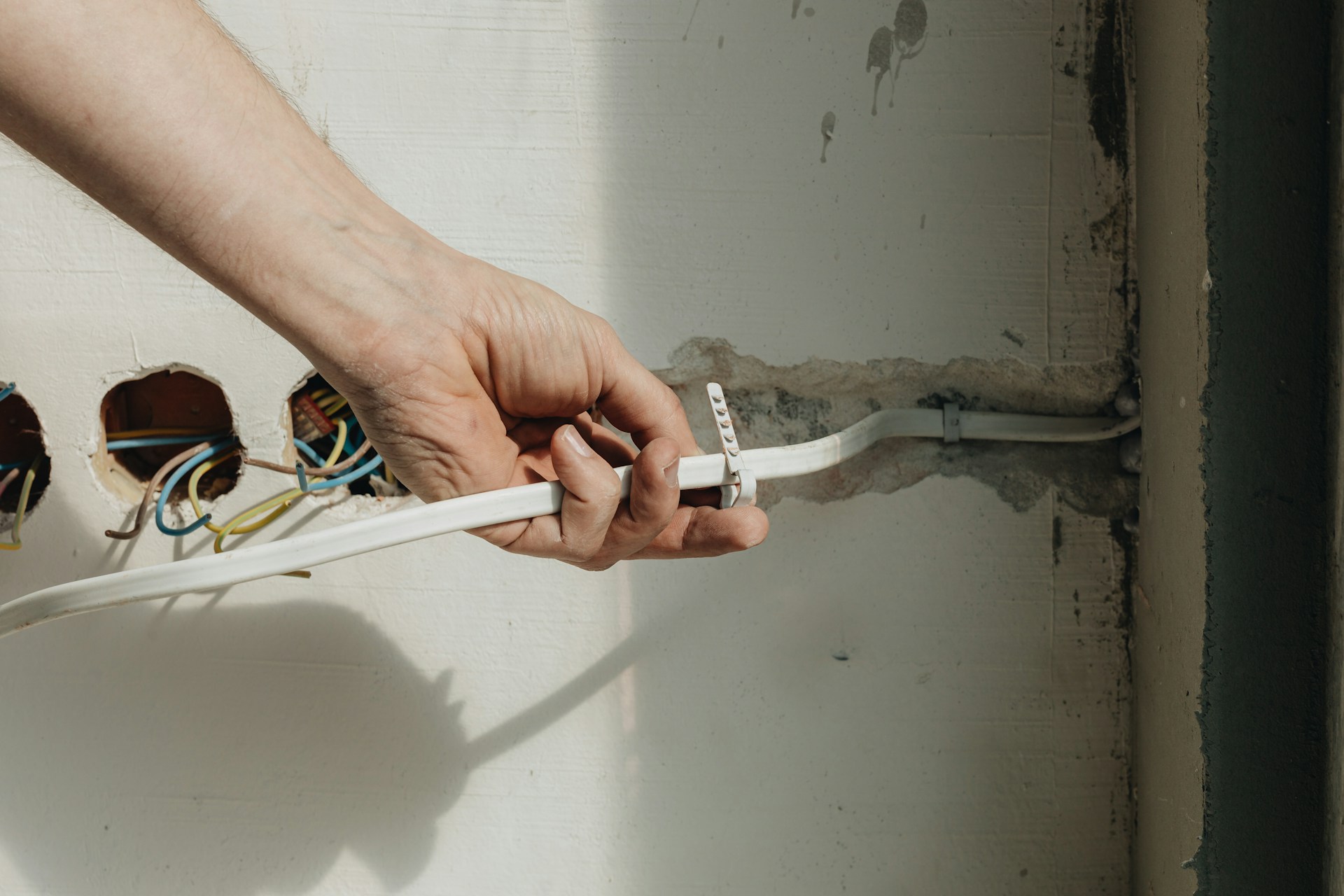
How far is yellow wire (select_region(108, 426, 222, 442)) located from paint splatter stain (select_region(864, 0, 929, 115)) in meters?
0.92

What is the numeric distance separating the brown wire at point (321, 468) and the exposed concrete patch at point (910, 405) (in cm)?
37

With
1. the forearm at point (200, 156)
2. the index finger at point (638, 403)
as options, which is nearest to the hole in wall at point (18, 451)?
the forearm at point (200, 156)

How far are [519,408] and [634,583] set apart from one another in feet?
0.93

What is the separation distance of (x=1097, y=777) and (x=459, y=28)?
1158 millimetres

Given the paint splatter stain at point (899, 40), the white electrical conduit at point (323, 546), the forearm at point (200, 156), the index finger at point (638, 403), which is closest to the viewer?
the forearm at point (200, 156)

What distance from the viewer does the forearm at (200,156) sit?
60 centimetres

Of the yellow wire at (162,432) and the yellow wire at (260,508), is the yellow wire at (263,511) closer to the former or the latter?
the yellow wire at (260,508)

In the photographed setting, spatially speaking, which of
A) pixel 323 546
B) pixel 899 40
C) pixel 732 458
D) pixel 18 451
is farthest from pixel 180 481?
pixel 899 40

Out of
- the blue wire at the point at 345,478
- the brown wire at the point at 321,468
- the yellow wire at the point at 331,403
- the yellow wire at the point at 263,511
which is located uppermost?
the yellow wire at the point at 331,403

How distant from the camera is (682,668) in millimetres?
1010

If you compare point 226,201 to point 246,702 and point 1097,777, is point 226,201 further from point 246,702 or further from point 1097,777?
point 1097,777

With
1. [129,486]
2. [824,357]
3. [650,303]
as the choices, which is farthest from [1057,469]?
[129,486]

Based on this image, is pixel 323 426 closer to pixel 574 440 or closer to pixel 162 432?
pixel 162 432

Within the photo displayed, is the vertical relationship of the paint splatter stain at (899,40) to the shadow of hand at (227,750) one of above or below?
above
